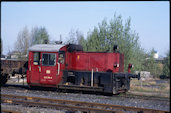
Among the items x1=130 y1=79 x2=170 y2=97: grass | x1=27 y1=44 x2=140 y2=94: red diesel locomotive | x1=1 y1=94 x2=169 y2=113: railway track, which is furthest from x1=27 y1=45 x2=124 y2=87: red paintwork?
x1=130 y1=79 x2=170 y2=97: grass

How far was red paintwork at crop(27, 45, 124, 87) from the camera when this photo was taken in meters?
13.7

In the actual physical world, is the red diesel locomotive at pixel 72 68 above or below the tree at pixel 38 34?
below

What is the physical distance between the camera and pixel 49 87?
48.9 feet

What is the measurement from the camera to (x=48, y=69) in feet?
45.0

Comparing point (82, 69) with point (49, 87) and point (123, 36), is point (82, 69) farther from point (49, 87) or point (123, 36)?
point (123, 36)

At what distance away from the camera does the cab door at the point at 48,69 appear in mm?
13633

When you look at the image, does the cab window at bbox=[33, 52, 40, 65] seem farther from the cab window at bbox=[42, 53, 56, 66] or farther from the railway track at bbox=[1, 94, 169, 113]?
the railway track at bbox=[1, 94, 169, 113]

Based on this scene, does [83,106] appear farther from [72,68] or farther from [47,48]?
[47,48]

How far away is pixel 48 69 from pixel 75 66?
1.74 meters

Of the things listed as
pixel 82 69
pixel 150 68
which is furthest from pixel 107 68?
pixel 150 68

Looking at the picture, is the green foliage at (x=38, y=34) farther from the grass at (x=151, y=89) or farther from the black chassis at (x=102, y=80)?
the black chassis at (x=102, y=80)

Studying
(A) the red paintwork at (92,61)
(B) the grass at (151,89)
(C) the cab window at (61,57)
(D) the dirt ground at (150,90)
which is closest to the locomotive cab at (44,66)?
(C) the cab window at (61,57)

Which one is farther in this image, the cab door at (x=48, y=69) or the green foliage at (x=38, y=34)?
the green foliage at (x=38, y=34)

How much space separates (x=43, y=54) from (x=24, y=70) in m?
2.24
